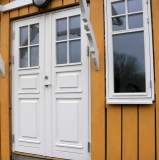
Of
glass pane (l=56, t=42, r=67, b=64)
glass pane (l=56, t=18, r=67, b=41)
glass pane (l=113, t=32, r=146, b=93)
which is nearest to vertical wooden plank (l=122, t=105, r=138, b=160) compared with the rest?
glass pane (l=113, t=32, r=146, b=93)

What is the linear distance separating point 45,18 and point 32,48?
47cm

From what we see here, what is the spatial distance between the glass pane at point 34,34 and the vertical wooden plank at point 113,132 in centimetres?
143

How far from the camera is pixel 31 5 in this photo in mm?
2756

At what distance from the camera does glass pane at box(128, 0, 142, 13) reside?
7.00 feet

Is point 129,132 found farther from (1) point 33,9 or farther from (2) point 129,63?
(1) point 33,9

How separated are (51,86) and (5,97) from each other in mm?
802

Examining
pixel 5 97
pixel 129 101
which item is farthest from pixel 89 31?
pixel 5 97

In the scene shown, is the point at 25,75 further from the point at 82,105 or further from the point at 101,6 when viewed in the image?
the point at 101,6

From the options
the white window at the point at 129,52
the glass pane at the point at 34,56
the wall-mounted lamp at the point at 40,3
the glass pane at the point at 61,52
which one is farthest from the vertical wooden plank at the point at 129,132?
the wall-mounted lamp at the point at 40,3

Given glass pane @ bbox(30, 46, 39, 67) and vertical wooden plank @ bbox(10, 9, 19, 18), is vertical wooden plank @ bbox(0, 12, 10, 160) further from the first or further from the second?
glass pane @ bbox(30, 46, 39, 67)

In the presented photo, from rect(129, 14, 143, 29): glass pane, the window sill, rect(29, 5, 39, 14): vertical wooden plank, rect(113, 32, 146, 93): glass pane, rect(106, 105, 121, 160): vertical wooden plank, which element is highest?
rect(29, 5, 39, 14): vertical wooden plank

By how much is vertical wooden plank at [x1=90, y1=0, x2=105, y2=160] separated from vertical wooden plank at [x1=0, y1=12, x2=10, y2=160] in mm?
1344

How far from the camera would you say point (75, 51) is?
250 centimetres

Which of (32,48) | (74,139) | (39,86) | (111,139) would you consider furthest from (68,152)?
(32,48)
